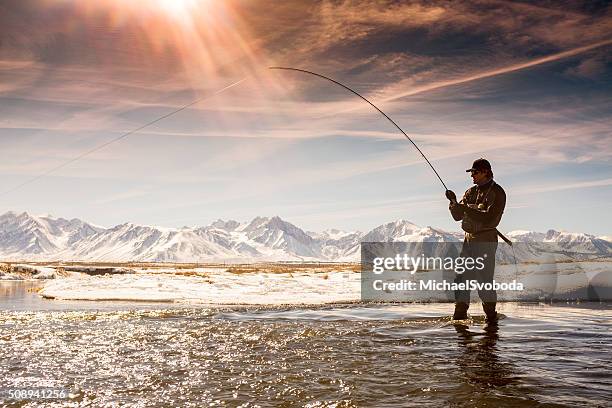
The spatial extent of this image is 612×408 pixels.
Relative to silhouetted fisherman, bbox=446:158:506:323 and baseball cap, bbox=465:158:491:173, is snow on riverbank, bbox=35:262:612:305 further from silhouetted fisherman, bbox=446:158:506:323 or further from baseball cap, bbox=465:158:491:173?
baseball cap, bbox=465:158:491:173

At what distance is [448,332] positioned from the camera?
9375 millimetres

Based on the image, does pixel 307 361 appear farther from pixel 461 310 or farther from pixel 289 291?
pixel 289 291

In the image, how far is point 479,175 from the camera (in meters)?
10.8

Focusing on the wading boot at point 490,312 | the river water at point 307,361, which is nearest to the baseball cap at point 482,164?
the wading boot at point 490,312

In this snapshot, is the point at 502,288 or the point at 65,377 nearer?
the point at 65,377

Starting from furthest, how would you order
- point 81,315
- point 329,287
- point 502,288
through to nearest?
point 329,287
point 502,288
point 81,315

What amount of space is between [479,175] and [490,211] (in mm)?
970

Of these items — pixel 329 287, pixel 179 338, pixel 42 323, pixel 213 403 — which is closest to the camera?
pixel 213 403

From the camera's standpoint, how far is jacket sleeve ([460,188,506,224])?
1030 centimetres

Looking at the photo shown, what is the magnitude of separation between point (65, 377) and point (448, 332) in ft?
23.2

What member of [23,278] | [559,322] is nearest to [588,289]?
[559,322]

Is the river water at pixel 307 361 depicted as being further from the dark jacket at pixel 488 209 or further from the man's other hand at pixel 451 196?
the man's other hand at pixel 451 196

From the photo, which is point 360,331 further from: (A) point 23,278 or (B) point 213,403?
(A) point 23,278

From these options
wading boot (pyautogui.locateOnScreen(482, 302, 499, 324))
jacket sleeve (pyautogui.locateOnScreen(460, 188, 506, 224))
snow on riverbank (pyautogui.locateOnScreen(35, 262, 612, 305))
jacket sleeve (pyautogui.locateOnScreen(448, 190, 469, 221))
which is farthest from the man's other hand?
snow on riverbank (pyautogui.locateOnScreen(35, 262, 612, 305))
